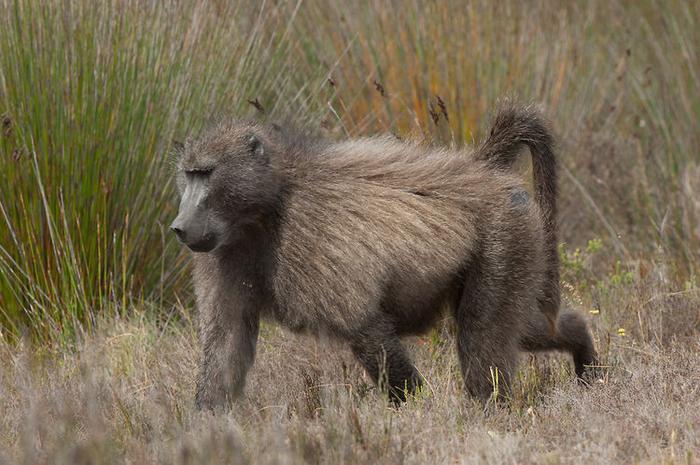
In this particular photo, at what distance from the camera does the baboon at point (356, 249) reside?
440cm

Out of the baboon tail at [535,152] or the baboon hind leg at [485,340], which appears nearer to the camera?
the baboon hind leg at [485,340]

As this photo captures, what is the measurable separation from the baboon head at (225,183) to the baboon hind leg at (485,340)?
3.02 ft

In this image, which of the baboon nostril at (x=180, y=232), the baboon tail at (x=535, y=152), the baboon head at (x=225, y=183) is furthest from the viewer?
the baboon tail at (x=535, y=152)

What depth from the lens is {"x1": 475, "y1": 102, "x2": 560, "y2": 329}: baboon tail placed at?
500cm

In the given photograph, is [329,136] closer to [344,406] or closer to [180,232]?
[180,232]

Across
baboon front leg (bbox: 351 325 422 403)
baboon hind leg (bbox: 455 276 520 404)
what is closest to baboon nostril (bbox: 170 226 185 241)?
baboon front leg (bbox: 351 325 422 403)

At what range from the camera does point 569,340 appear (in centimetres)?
513

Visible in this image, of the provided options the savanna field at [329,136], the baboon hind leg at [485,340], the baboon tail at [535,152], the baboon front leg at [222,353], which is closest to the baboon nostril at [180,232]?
the baboon front leg at [222,353]

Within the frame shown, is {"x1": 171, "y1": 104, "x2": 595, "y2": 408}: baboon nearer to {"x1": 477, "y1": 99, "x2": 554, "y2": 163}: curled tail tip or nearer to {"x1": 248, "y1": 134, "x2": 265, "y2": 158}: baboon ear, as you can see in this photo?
{"x1": 248, "y1": 134, "x2": 265, "y2": 158}: baboon ear

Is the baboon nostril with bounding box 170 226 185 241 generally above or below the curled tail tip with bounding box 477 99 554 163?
below

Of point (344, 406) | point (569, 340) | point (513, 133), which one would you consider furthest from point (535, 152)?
point (344, 406)

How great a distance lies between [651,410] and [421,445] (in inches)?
33.9

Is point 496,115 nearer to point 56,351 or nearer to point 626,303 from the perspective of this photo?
point 626,303

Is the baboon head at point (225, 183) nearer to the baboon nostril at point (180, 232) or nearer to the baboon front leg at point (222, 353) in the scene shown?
the baboon nostril at point (180, 232)
